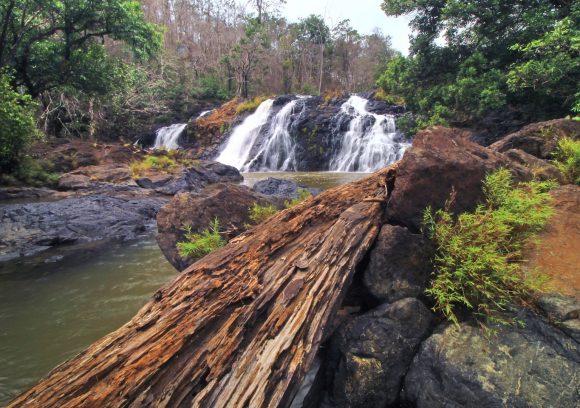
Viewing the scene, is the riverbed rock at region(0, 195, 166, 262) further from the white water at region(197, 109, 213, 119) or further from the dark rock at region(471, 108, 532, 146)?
the white water at region(197, 109, 213, 119)

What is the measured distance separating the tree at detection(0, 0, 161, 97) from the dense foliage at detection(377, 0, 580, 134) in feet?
32.5

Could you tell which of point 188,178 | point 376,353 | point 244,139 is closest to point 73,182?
point 188,178

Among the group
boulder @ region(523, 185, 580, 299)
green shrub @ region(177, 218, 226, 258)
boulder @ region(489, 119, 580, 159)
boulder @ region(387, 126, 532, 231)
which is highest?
boulder @ region(489, 119, 580, 159)

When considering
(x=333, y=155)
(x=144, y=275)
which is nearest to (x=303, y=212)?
(x=144, y=275)

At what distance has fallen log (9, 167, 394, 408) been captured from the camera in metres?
2.21


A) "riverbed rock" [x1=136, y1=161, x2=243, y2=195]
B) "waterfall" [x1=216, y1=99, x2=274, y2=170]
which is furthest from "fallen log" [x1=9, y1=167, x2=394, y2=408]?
"waterfall" [x1=216, y1=99, x2=274, y2=170]

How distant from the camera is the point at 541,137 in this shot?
6.12 metres

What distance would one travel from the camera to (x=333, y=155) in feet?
76.0

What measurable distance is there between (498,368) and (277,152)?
2199 cm

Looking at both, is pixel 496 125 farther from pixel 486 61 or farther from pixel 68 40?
pixel 68 40

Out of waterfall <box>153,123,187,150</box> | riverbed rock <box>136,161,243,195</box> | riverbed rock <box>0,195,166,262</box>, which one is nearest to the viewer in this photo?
riverbed rock <box>0,195,166,262</box>

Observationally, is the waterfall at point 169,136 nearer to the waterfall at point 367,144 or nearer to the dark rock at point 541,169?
the waterfall at point 367,144

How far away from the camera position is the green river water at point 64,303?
418 cm

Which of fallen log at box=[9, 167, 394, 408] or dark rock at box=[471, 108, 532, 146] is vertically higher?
dark rock at box=[471, 108, 532, 146]
